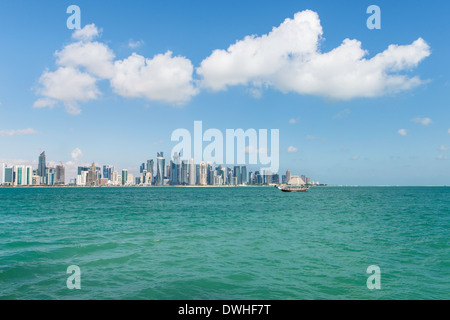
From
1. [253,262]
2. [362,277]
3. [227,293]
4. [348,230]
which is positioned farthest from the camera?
[348,230]

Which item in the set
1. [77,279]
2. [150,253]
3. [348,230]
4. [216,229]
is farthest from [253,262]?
[348,230]

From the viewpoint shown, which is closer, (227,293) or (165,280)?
(227,293)

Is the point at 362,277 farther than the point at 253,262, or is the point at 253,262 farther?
the point at 253,262

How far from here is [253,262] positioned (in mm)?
16688

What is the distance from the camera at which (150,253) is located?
1858 cm

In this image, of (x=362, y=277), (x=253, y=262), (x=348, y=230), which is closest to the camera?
(x=362, y=277)

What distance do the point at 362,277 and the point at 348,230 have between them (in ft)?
53.8
